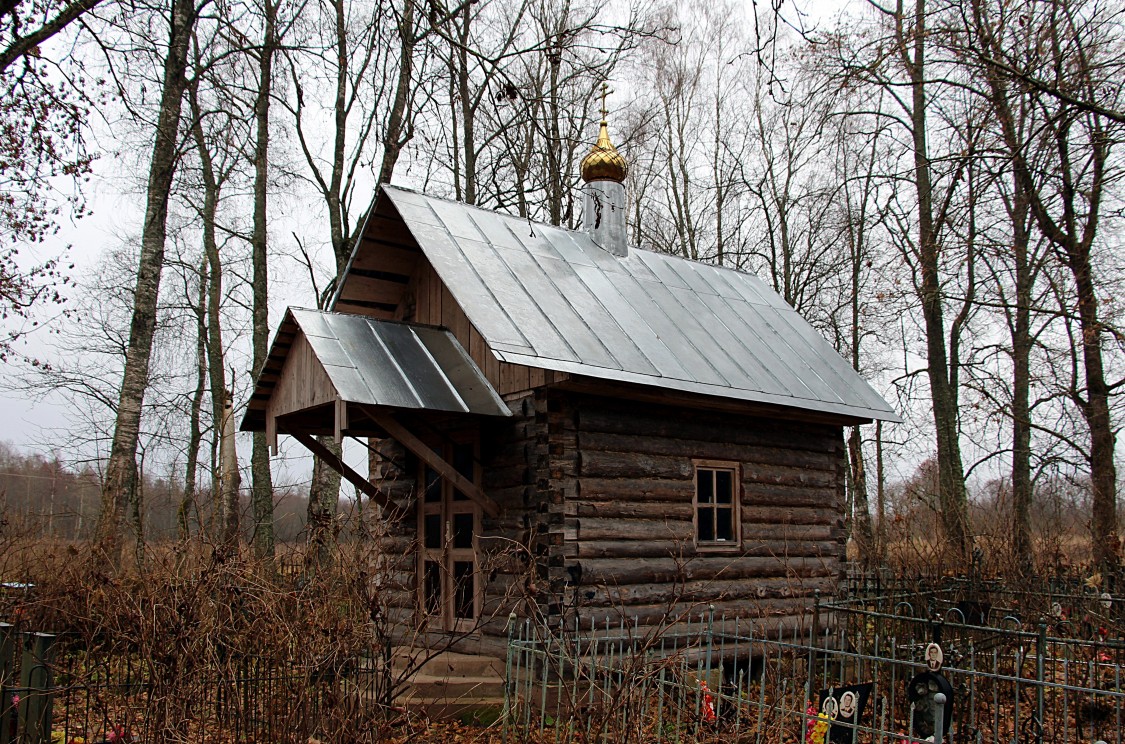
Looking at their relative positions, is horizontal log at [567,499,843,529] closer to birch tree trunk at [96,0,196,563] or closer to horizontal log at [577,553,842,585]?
horizontal log at [577,553,842,585]

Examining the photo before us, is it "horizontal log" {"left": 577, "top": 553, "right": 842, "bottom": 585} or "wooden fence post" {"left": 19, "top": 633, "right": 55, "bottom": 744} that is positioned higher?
"horizontal log" {"left": 577, "top": 553, "right": 842, "bottom": 585}

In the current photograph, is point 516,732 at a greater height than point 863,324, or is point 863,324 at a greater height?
point 863,324

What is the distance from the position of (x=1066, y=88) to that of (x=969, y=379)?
16636mm

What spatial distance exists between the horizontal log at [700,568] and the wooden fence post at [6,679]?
484 cm

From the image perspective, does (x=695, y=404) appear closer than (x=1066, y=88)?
No

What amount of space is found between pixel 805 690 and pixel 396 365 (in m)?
5.48

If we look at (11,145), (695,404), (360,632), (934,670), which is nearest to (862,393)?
(695,404)

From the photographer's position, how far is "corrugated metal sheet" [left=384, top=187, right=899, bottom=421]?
33.2 ft

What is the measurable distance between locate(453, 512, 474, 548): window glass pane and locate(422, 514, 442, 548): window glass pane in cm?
37

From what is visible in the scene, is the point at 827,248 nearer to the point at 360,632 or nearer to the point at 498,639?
the point at 498,639

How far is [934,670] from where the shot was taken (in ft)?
20.5

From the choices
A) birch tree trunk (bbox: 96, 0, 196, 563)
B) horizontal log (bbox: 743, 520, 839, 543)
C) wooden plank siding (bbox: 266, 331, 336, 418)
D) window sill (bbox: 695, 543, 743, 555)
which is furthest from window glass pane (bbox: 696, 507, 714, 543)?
birch tree trunk (bbox: 96, 0, 196, 563)

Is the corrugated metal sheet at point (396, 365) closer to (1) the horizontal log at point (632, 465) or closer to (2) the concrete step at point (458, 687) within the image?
(1) the horizontal log at point (632, 465)

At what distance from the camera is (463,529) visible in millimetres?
11352
